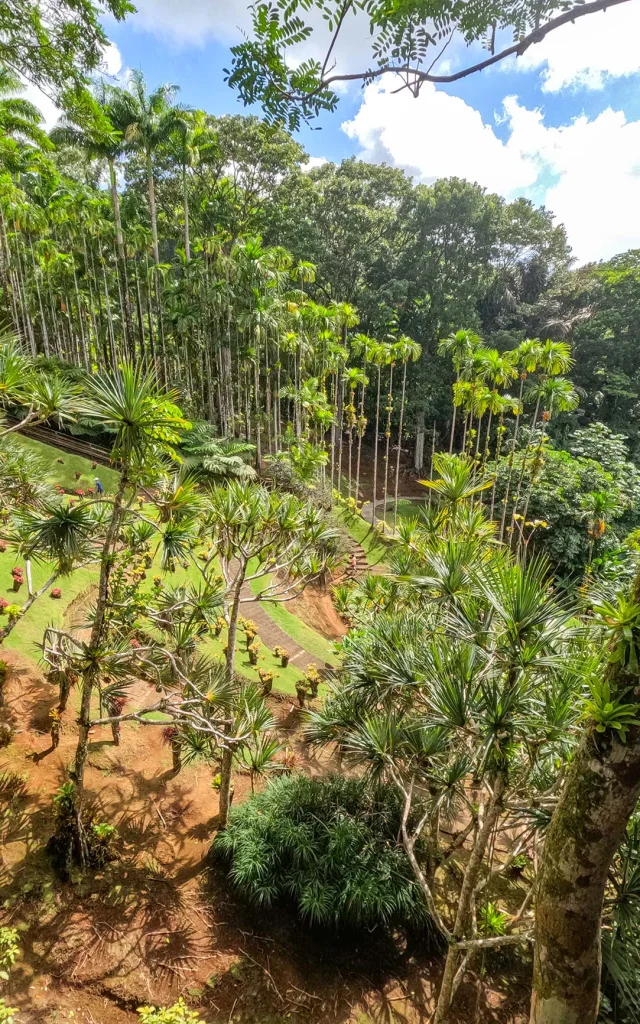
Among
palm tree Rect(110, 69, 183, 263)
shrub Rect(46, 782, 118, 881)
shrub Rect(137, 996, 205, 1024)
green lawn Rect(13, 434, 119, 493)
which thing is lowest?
shrub Rect(46, 782, 118, 881)

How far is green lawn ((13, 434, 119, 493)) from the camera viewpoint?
1605cm

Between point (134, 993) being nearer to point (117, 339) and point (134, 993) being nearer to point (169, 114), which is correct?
point (169, 114)

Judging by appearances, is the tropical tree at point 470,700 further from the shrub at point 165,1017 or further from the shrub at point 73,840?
the shrub at point 73,840

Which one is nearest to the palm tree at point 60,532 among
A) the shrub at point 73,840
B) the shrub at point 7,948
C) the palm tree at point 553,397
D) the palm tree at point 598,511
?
the shrub at point 73,840

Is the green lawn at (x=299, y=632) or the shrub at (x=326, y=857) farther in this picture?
the green lawn at (x=299, y=632)

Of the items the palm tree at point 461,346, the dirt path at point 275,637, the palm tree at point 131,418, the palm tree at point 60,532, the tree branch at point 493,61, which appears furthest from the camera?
the palm tree at point 461,346

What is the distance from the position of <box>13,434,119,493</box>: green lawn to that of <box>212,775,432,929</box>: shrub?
486 inches

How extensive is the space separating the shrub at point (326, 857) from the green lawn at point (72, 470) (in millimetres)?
12341

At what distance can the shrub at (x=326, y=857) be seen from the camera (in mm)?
5609

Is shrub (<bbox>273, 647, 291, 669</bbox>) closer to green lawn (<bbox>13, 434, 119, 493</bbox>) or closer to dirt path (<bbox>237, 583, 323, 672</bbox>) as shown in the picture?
dirt path (<bbox>237, 583, 323, 672</bbox>)

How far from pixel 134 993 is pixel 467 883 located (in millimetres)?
3488

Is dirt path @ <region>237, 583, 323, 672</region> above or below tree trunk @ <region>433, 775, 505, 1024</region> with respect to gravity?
below

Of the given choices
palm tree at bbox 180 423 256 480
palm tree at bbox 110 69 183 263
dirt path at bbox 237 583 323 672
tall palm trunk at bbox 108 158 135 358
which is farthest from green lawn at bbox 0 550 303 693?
palm tree at bbox 110 69 183 263

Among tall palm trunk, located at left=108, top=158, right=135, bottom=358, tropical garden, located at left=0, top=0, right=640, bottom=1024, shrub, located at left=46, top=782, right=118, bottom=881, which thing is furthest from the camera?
tall palm trunk, located at left=108, top=158, right=135, bottom=358
